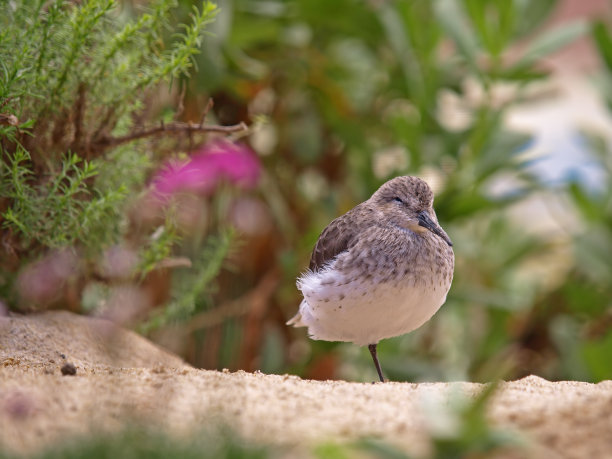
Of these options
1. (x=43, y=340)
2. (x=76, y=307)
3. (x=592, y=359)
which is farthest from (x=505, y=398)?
(x=592, y=359)

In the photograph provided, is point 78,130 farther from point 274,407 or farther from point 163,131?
point 274,407

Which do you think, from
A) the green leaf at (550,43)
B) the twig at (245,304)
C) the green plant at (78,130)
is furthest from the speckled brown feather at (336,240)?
the green leaf at (550,43)

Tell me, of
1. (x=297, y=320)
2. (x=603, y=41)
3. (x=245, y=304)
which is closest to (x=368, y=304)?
(x=297, y=320)

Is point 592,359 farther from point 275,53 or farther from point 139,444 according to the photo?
point 139,444

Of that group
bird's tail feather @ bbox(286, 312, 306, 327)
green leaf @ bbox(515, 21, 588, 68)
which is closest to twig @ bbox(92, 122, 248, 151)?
bird's tail feather @ bbox(286, 312, 306, 327)

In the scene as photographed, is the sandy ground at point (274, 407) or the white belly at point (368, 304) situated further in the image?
the white belly at point (368, 304)

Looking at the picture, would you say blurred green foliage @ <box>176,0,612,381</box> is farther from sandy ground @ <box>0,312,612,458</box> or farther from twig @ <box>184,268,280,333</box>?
sandy ground @ <box>0,312,612,458</box>

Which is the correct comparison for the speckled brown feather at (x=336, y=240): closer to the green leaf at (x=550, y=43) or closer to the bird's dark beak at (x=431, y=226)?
the bird's dark beak at (x=431, y=226)
